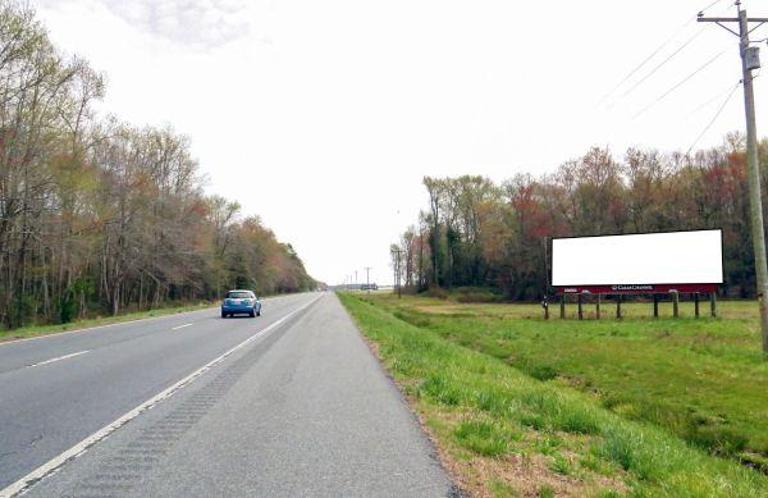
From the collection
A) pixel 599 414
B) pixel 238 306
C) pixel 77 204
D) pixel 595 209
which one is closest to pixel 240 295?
pixel 238 306

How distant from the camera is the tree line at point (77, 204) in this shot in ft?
98.9

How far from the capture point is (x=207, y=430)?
6.98m

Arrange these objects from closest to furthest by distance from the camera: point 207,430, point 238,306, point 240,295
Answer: point 207,430, point 238,306, point 240,295

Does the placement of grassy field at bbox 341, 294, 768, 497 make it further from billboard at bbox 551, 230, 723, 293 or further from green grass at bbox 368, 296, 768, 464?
billboard at bbox 551, 230, 723, 293

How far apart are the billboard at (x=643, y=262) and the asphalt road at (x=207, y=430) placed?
2461cm

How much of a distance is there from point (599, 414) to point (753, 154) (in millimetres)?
11180

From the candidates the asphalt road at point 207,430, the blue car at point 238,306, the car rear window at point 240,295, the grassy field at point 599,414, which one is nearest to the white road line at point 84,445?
the asphalt road at point 207,430

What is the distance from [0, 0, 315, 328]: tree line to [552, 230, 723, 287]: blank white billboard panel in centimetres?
2878

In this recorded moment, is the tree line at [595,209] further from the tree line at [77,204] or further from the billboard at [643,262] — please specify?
the tree line at [77,204]

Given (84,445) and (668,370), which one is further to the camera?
(668,370)

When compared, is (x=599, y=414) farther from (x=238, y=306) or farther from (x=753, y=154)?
(x=238, y=306)

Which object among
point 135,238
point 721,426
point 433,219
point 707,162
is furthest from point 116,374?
point 433,219

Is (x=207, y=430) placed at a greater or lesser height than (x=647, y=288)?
lesser

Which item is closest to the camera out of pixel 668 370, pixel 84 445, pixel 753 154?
pixel 84 445
